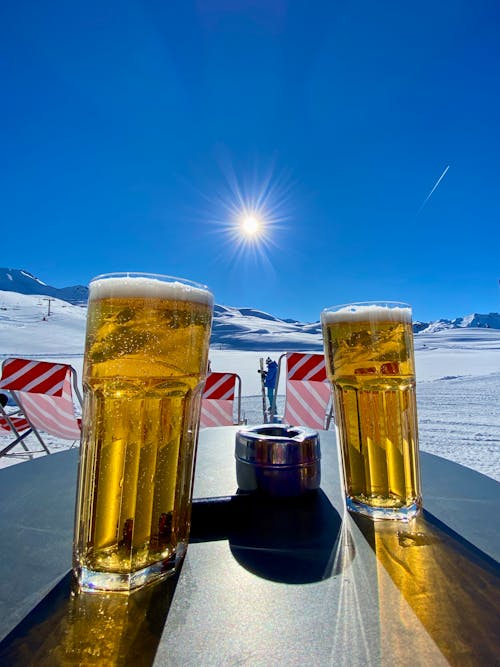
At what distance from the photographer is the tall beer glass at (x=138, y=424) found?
23.0 inches

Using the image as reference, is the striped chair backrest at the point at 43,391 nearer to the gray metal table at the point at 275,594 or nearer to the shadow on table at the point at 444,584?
the gray metal table at the point at 275,594

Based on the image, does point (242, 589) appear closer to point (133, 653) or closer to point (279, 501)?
point (133, 653)

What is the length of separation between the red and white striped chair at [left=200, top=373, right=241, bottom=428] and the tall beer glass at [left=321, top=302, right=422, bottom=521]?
297 centimetres

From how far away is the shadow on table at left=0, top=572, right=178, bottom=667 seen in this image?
1.29ft

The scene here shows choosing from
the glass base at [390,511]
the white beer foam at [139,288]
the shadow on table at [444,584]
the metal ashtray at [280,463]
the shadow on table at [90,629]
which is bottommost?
the shadow on table at [90,629]

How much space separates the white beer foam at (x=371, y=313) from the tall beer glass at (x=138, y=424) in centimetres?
37

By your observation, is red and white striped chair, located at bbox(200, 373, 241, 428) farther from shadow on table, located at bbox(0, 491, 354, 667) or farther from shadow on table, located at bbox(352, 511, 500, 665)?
shadow on table, located at bbox(352, 511, 500, 665)

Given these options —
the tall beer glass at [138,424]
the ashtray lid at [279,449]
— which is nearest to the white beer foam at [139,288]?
the tall beer glass at [138,424]

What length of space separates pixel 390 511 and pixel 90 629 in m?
0.58

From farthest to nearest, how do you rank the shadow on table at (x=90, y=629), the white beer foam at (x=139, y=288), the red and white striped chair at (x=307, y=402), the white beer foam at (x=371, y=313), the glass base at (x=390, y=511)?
1. the red and white striped chair at (x=307, y=402)
2. the white beer foam at (x=371, y=313)
3. the glass base at (x=390, y=511)
4. the white beer foam at (x=139, y=288)
5. the shadow on table at (x=90, y=629)

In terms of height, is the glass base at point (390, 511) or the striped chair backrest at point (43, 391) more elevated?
the striped chair backrest at point (43, 391)

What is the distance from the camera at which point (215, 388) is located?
3.96 m

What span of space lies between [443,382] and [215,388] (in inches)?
424

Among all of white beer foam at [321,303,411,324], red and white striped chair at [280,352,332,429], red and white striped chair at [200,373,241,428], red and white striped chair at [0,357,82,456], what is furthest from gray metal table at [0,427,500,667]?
red and white striped chair at [280,352,332,429]
